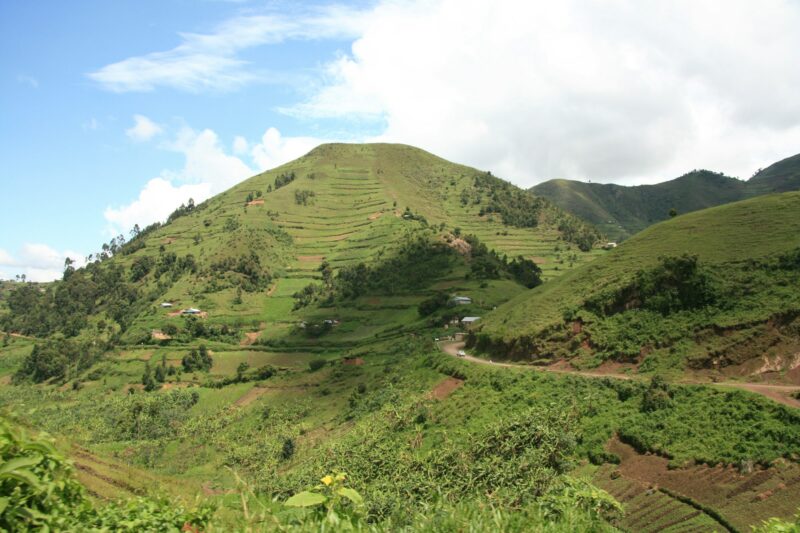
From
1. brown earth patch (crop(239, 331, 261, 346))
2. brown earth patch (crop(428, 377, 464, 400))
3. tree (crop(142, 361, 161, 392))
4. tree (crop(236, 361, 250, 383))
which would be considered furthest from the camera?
brown earth patch (crop(239, 331, 261, 346))

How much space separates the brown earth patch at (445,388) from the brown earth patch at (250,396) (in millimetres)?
30984

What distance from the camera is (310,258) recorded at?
14400cm

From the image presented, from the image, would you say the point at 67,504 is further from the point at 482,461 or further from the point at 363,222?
the point at 363,222

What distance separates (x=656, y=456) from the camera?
94.9ft

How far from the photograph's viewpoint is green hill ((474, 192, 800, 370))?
37.3 meters

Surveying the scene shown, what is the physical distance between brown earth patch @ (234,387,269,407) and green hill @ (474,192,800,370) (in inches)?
1294

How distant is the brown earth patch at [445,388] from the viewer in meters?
50.5

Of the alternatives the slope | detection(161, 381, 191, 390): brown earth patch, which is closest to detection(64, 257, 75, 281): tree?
the slope

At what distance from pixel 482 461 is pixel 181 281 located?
113m

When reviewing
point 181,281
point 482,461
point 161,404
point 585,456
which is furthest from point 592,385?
point 181,281

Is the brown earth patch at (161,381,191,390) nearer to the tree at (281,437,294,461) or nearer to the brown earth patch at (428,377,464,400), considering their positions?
the tree at (281,437,294,461)

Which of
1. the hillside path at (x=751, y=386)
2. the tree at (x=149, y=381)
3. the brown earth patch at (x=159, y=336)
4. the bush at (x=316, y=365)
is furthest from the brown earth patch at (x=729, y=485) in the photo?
the brown earth patch at (x=159, y=336)

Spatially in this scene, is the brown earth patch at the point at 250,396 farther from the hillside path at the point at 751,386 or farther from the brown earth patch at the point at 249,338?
the hillside path at the point at 751,386

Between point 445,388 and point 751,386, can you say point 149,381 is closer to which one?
point 445,388
